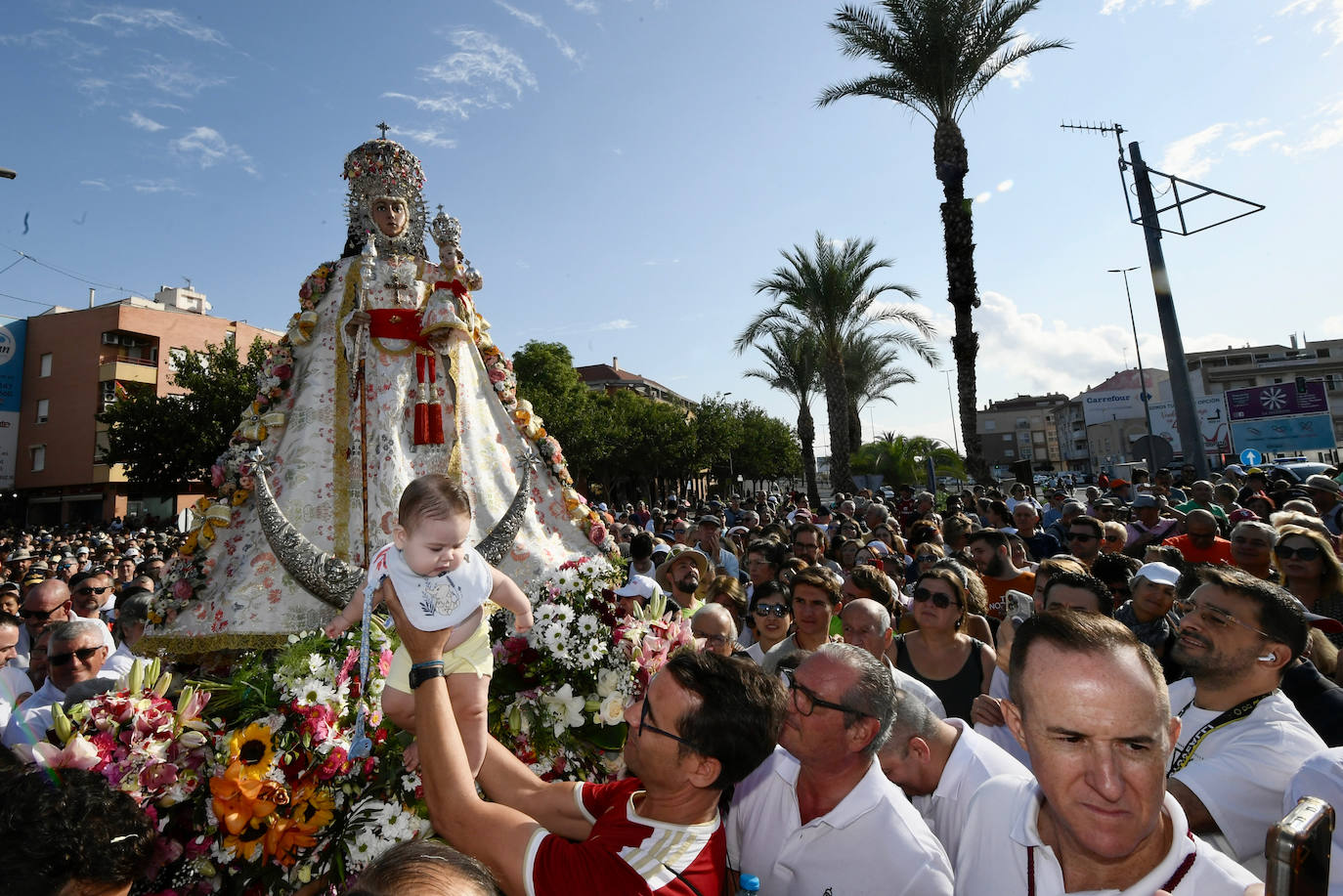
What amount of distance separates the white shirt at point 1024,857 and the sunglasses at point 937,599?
7.76 feet

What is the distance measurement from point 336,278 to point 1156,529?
9.82m

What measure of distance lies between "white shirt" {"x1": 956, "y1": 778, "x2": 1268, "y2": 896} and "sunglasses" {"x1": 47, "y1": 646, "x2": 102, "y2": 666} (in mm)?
4560

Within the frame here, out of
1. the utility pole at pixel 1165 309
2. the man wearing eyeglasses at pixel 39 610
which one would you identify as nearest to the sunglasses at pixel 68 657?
the man wearing eyeglasses at pixel 39 610

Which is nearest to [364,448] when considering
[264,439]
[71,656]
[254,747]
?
[264,439]

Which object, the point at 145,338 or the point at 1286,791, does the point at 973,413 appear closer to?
the point at 1286,791

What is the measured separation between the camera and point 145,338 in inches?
1587

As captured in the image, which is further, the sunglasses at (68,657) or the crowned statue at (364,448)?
the crowned statue at (364,448)

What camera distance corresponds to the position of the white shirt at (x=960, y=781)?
2.81m

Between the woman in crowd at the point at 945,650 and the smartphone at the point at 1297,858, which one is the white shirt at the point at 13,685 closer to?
the woman in crowd at the point at 945,650

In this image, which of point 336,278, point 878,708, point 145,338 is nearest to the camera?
point 878,708

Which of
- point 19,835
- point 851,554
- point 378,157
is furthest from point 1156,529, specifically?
point 19,835

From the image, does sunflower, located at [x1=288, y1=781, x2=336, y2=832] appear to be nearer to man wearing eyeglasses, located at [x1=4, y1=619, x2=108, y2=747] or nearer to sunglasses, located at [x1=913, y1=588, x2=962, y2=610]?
man wearing eyeglasses, located at [x1=4, y1=619, x2=108, y2=747]

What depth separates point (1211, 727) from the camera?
2992mm

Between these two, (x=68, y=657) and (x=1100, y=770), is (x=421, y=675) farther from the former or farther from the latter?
(x=68, y=657)
